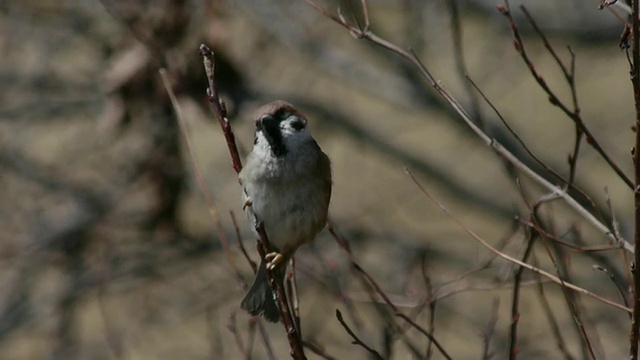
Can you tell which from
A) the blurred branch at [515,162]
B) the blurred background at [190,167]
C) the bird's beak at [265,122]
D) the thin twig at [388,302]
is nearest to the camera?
the blurred branch at [515,162]

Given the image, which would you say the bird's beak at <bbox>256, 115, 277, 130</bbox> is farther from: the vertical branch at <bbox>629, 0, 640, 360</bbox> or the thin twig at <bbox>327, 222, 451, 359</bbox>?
the vertical branch at <bbox>629, 0, 640, 360</bbox>

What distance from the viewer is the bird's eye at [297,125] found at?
12.2ft

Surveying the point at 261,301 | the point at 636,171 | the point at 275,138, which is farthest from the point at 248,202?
the point at 636,171

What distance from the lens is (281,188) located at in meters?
3.80

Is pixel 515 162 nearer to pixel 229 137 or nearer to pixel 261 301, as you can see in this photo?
pixel 229 137

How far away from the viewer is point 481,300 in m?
8.70

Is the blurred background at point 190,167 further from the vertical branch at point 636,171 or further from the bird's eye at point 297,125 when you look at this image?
the vertical branch at point 636,171

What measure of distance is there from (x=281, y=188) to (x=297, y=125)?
230 mm

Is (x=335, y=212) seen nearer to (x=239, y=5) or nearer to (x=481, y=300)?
(x=481, y=300)

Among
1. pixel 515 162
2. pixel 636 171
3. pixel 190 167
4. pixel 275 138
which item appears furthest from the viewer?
pixel 190 167

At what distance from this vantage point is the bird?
3.74 meters

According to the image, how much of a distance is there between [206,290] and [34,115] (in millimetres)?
1721

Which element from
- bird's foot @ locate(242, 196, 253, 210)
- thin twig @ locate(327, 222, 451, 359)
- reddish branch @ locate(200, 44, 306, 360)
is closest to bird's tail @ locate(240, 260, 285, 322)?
bird's foot @ locate(242, 196, 253, 210)

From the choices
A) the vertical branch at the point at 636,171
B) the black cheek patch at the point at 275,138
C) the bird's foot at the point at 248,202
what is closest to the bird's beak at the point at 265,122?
the black cheek patch at the point at 275,138
